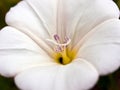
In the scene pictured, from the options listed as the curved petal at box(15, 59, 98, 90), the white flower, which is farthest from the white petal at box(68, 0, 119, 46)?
the curved petal at box(15, 59, 98, 90)

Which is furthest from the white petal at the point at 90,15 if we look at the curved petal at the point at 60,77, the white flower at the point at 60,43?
the curved petal at the point at 60,77

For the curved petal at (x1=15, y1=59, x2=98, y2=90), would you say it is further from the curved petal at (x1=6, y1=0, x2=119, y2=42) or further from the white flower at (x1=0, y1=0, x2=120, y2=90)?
the curved petal at (x1=6, y1=0, x2=119, y2=42)

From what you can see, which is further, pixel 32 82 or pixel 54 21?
pixel 54 21

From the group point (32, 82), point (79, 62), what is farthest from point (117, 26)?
point (32, 82)

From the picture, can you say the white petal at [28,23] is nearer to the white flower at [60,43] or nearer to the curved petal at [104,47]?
the white flower at [60,43]

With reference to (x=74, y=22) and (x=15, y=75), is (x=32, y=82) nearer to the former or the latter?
(x=15, y=75)

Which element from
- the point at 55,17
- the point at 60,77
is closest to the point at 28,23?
the point at 55,17
